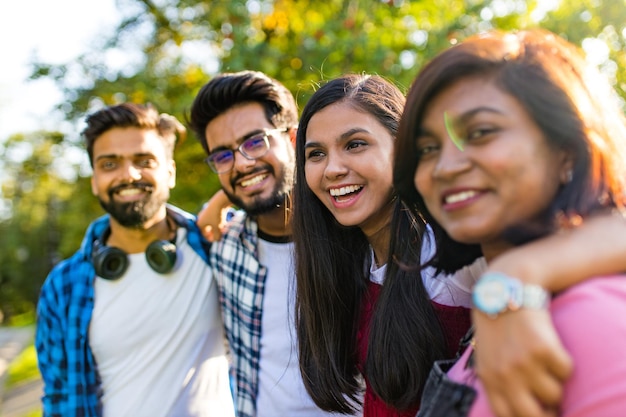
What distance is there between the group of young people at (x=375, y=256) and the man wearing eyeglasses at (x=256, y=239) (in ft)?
0.04

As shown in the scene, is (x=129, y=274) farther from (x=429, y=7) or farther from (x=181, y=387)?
(x=429, y=7)

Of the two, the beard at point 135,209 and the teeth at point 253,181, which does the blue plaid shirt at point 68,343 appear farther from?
the teeth at point 253,181

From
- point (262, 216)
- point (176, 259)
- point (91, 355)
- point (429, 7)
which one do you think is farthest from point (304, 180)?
point (429, 7)

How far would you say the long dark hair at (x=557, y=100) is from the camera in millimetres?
1207

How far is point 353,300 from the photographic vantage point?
233 cm

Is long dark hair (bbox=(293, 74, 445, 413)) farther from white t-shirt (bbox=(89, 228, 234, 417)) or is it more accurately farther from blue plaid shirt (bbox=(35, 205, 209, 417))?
blue plaid shirt (bbox=(35, 205, 209, 417))

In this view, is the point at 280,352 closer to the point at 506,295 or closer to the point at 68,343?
the point at 68,343

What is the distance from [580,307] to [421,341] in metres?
0.88

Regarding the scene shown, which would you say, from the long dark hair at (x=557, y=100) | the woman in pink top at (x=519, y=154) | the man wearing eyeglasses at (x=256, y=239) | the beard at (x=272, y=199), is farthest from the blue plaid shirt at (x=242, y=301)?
the long dark hair at (x=557, y=100)

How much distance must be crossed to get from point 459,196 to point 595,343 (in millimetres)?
416

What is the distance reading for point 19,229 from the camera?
1164 inches

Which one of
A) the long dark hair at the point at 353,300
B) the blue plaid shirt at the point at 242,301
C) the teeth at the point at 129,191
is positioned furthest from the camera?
the teeth at the point at 129,191

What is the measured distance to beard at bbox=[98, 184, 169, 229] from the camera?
3.28 m

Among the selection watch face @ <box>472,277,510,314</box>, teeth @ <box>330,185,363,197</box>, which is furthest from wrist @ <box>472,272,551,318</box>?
teeth @ <box>330,185,363,197</box>
